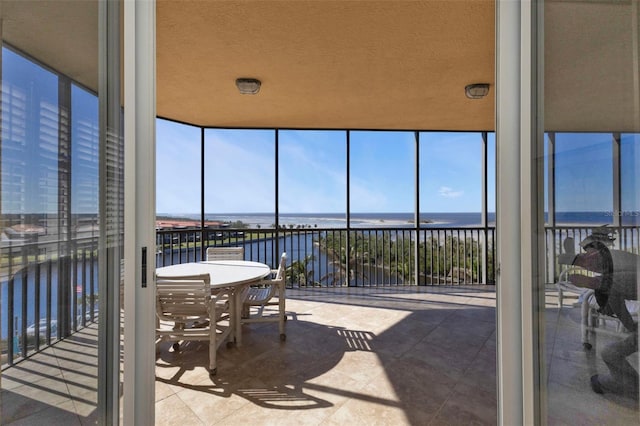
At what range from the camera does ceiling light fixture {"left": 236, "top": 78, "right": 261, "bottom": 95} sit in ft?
9.76

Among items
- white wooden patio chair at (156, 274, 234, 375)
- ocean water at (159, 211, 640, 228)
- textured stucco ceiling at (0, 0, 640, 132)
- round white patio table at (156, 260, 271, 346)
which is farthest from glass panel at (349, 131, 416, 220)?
white wooden patio chair at (156, 274, 234, 375)

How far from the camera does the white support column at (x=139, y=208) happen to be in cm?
106

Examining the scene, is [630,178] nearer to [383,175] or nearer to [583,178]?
[583,178]

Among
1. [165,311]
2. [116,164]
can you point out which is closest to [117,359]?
[116,164]

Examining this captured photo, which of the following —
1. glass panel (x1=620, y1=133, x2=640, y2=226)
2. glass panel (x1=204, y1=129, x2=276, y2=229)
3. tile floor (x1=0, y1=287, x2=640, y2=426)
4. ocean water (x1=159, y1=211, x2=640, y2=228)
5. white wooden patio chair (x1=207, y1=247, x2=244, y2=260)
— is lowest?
tile floor (x1=0, y1=287, x2=640, y2=426)

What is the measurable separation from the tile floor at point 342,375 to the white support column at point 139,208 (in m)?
0.14

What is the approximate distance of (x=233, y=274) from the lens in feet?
9.11

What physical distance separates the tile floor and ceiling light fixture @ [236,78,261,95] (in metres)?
2.64

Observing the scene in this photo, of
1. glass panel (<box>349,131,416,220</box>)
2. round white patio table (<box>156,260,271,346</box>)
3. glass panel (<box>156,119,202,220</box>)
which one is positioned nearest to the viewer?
round white patio table (<box>156,260,271,346</box>)

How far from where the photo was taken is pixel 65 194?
0.87 meters

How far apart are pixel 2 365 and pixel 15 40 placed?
82 centimetres

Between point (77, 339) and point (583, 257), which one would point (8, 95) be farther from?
point (583, 257)

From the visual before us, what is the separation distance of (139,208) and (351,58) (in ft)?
7.42

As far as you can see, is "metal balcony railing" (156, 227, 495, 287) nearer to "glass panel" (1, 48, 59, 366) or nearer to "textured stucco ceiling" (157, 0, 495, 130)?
"textured stucco ceiling" (157, 0, 495, 130)
